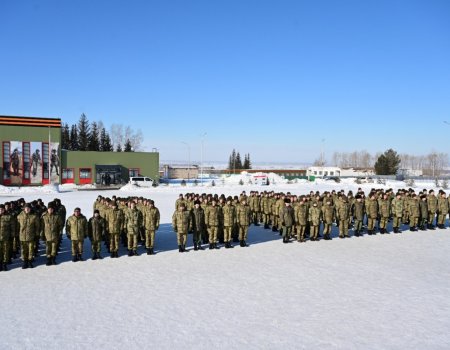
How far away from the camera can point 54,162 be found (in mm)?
47906

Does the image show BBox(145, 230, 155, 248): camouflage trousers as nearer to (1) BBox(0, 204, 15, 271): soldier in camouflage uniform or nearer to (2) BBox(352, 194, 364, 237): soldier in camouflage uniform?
(1) BBox(0, 204, 15, 271): soldier in camouflage uniform

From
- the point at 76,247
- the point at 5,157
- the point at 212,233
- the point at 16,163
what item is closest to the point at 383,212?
the point at 212,233

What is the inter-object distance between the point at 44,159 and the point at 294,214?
138 ft

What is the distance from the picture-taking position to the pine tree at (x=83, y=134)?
7831 centimetres

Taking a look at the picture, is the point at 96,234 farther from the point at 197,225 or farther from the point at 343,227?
the point at 343,227

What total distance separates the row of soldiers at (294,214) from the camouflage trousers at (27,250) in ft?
12.8

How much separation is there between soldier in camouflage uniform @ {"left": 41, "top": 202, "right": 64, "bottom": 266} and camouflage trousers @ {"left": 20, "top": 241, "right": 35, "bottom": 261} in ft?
1.17

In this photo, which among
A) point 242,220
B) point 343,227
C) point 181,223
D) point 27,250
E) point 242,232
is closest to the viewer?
point 27,250

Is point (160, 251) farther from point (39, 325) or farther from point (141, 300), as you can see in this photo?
point (39, 325)

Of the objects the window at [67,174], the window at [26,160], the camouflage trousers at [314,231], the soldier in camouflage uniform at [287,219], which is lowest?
the camouflage trousers at [314,231]

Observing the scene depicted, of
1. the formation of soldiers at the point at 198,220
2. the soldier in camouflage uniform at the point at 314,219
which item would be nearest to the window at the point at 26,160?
the formation of soldiers at the point at 198,220

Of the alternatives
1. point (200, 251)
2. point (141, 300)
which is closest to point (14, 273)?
point (141, 300)

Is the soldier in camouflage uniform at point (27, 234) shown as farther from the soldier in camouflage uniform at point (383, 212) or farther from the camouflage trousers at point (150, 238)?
the soldier in camouflage uniform at point (383, 212)

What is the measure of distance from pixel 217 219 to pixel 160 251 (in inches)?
78.8
